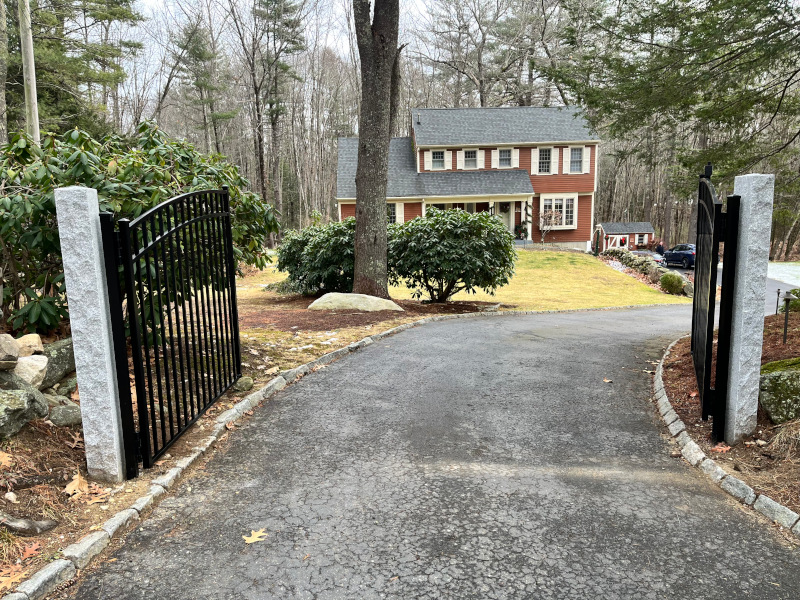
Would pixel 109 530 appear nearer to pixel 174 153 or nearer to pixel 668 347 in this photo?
pixel 174 153

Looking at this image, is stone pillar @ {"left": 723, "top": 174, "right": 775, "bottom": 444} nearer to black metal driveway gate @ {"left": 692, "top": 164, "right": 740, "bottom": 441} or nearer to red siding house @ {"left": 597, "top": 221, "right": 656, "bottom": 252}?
black metal driveway gate @ {"left": 692, "top": 164, "right": 740, "bottom": 441}

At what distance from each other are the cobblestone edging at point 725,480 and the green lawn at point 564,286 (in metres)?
12.3

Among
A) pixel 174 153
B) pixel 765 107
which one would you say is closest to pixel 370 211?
pixel 174 153

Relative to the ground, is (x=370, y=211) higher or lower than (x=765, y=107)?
lower

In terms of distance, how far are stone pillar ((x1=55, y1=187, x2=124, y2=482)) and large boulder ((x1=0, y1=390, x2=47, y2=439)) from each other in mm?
593

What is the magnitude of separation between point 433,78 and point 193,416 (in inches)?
1875

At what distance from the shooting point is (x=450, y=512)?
366 centimetres

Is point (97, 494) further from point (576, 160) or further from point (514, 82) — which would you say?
point (514, 82)

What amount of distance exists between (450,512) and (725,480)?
2.01 m

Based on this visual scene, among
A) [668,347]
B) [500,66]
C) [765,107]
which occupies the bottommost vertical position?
[668,347]

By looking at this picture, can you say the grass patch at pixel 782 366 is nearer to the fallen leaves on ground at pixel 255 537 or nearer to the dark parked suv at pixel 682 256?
the fallen leaves on ground at pixel 255 537

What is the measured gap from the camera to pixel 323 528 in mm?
3461

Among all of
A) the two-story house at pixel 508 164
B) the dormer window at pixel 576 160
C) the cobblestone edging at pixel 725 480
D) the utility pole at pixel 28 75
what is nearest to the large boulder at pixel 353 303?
the cobblestone edging at pixel 725 480

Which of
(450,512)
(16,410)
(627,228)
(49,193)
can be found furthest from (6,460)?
(627,228)
